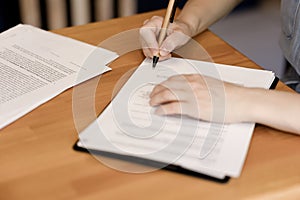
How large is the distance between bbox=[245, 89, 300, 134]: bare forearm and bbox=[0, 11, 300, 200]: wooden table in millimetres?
19

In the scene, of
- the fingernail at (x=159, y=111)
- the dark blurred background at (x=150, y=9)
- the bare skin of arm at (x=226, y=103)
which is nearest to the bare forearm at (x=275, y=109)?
the bare skin of arm at (x=226, y=103)

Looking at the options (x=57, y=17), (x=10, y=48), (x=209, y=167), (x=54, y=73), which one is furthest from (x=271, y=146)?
(x=57, y=17)

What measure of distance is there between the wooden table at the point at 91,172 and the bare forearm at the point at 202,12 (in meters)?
0.37

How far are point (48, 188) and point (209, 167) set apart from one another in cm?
23

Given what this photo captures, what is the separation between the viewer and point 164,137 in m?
0.81

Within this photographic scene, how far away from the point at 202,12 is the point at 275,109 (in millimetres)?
449

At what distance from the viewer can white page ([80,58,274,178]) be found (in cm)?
76

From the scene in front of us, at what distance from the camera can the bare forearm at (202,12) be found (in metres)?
1.19

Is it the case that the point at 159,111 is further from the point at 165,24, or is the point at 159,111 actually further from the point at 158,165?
the point at 165,24

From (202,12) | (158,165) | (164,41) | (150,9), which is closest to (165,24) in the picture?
(164,41)

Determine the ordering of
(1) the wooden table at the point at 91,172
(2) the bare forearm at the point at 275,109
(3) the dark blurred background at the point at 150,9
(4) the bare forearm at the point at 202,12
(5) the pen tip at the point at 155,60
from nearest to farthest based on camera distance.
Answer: (1) the wooden table at the point at 91,172 < (2) the bare forearm at the point at 275,109 < (5) the pen tip at the point at 155,60 < (4) the bare forearm at the point at 202,12 < (3) the dark blurred background at the point at 150,9

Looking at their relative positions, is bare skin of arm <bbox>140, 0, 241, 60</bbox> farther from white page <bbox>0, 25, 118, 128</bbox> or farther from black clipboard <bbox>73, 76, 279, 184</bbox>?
black clipboard <bbox>73, 76, 279, 184</bbox>

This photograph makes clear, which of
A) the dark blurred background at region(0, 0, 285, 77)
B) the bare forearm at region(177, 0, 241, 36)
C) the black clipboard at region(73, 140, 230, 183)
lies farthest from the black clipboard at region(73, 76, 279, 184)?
the dark blurred background at region(0, 0, 285, 77)

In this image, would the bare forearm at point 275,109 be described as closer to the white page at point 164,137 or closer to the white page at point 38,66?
the white page at point 164,137
